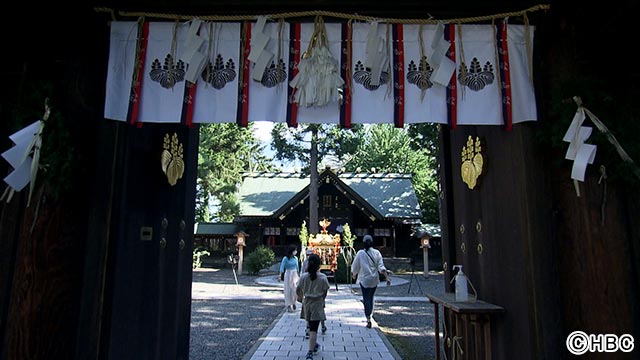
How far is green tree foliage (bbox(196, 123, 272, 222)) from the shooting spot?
94.4 ft

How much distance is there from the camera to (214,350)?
21.8ft

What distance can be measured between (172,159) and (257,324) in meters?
6.16

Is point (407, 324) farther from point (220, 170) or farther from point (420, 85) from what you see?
point (220, 170)

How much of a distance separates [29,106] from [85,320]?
1780 millimetres

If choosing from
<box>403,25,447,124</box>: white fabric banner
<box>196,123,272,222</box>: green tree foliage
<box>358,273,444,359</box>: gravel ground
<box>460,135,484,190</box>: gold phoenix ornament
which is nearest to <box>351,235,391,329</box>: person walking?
<box>358,273,444,359</box>: gravel ground

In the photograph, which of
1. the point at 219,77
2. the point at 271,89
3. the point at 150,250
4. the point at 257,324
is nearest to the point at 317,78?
the point at 271,89

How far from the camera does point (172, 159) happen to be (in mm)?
3865

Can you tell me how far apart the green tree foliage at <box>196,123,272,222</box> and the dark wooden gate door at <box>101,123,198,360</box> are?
974 inches

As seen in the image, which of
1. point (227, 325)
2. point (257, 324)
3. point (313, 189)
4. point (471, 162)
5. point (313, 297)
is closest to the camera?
point (471, 162)

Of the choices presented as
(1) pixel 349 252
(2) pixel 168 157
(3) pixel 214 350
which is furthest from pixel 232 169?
(2) pixel 168 157

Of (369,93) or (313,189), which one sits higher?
(313,189)

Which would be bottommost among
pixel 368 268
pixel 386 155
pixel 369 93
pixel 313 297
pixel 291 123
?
pixel 313 297

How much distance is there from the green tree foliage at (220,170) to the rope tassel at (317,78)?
2579 centimetres

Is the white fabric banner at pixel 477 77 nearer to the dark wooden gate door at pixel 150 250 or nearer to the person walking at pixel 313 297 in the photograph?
the dark wooden gate door at pixel 150 250
